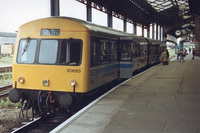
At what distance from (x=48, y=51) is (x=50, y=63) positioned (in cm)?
38

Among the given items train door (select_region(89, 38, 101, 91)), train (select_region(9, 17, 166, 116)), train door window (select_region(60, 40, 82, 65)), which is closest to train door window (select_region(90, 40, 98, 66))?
train door (select_region(89, 38, 101, 91))

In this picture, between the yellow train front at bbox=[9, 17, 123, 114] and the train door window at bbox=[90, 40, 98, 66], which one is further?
the train door window at bbox=[90, 40, 98, 66]

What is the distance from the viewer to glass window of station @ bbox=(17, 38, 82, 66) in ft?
25.2

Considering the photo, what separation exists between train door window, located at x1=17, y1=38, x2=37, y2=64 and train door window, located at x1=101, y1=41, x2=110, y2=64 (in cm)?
277

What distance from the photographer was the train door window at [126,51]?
43.7 feet

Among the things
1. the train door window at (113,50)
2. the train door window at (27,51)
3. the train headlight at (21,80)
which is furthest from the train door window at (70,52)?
the train door window at (113,50)

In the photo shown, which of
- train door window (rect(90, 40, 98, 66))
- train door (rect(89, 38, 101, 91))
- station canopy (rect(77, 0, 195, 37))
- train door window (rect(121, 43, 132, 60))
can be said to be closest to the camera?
train door (rect(89, 38, 101, 91))

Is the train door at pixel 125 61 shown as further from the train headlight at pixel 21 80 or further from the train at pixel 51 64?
the train headlight at pixel 21 80

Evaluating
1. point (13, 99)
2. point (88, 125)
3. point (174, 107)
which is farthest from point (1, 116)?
point (174, 107)

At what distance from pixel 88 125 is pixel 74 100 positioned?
165 centimetres

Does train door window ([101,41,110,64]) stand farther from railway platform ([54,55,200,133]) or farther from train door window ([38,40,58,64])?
train door window ([38,40,58,64])

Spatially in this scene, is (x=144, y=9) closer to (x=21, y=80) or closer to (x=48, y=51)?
(x=48, y=51)

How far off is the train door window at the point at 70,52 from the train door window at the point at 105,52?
203cm

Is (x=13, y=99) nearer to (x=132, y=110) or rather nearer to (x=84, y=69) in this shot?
(x=84, y=69)
